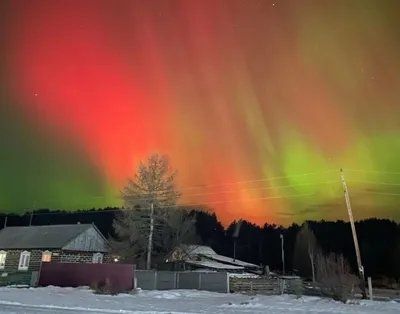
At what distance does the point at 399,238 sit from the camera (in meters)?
85.5

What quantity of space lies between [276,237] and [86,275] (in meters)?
82.5

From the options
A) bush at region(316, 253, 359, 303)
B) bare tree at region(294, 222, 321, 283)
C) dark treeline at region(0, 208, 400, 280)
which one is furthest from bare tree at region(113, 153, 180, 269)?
bare tree at region(294, 222, 321, 283)

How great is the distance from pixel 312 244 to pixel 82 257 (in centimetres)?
4904

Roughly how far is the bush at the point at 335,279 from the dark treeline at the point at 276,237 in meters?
51.9

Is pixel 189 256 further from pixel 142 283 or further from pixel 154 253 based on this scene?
pixel 142 283

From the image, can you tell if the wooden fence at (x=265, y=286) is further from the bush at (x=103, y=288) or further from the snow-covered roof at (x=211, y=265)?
the snow-covered roof at (x=211, y=265)

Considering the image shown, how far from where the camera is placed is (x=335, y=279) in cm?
2577

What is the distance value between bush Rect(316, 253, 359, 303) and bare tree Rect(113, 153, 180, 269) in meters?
21.6

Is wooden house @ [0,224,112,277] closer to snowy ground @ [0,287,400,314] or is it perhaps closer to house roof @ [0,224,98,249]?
house roof @ [0,224,98,249]

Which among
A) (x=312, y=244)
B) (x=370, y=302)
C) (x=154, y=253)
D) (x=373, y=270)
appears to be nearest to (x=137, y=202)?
(x=154, y=253)

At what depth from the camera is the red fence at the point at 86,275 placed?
3119 centimetres

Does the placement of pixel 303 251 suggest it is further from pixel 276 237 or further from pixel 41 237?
pixel 41 237

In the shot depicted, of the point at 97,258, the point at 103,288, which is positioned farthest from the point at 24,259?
the point at 103,288

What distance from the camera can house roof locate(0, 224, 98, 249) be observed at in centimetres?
4603
